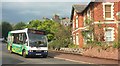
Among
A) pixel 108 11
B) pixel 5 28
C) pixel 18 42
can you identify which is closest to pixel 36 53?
pixel 18 42

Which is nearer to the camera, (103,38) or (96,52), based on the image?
(96,52)

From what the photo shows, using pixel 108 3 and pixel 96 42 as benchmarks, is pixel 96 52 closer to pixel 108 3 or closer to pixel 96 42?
pixel 96 42

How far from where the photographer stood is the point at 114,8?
3531 cm

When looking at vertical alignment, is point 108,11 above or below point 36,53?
above

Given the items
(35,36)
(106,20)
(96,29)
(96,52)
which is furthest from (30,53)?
(106,20)

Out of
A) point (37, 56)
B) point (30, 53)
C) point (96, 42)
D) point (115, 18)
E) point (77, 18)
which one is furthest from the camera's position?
point (77, 18)

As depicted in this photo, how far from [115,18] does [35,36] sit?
12.2 metres

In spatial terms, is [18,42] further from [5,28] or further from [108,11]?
[5,28]

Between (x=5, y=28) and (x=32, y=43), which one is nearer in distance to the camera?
(x=32, y=43)

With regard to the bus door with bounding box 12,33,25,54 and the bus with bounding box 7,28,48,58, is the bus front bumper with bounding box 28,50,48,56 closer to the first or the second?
the bus with bounding box 7,28,48,58

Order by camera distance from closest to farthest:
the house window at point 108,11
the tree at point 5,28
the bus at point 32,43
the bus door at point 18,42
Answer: the bus at point 32,43, the bus door at point 18,42, the house window at point 108,11, the tree at point 5,28

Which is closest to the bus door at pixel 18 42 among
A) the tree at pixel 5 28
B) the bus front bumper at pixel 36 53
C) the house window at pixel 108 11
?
the bus front bumper at pixel 36 53

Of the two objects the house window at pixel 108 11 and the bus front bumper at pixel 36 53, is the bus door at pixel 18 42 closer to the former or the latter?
the bus front bumper at pixel 36 53

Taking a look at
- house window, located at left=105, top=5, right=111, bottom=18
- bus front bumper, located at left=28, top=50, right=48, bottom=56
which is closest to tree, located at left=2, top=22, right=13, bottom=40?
house window, located at left=105, top=5, right=111, bottom=18
